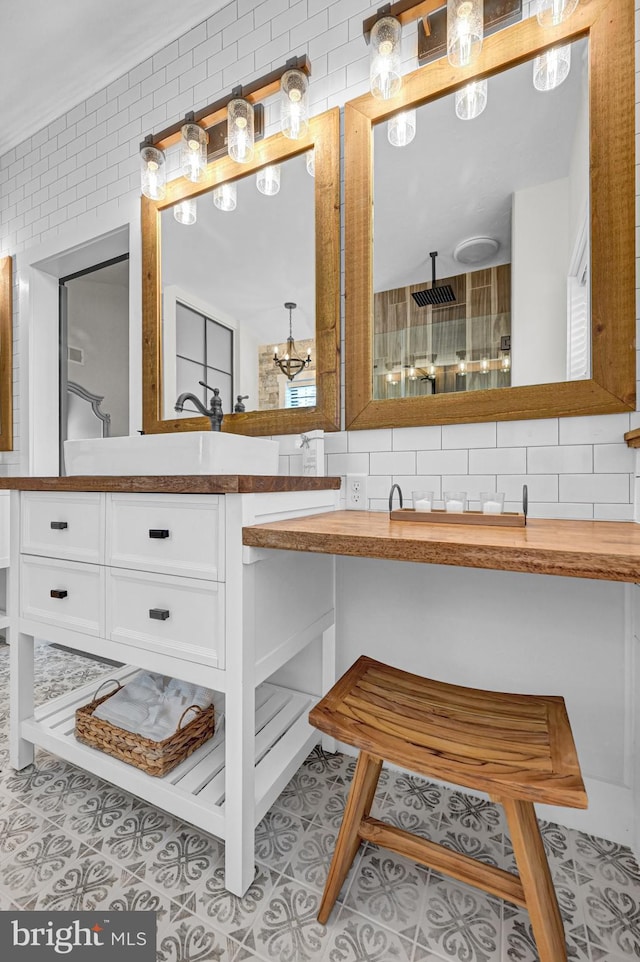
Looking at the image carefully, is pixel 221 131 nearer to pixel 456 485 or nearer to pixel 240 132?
pixel 240 132

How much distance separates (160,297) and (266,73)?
0.97 metres

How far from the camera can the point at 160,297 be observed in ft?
6.54

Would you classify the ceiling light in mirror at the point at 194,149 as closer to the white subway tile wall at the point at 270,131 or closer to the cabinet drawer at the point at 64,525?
the white subway tile wall at the point at 270,131

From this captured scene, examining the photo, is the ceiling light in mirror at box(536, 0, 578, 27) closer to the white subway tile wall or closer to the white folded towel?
the white subway tile wall

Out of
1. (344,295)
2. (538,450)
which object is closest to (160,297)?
(344,295)

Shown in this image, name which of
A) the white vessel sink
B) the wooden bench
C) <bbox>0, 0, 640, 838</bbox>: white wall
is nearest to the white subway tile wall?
<bbox>0, 0, 640, 838</bbox>: white wall

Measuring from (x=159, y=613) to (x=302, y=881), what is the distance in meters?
0.75

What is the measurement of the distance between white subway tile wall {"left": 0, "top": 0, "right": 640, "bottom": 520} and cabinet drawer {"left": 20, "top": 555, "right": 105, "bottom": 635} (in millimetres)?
771

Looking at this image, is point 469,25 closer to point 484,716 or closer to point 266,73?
point 266,73

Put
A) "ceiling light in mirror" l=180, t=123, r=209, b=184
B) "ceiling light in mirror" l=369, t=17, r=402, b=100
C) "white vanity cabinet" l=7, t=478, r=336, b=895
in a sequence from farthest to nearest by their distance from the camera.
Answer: "ceiling light in mirror" l=180, t=123, r=209, b=184
"ceiling light in mirror" l=369, t=17, r=402, b=100
"white vanity cabinet" l=7, t=478, r=336, b=895

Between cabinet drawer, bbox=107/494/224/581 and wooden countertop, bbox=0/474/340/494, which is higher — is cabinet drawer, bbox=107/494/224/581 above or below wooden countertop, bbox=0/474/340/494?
below

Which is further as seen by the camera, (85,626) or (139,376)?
(139,376)

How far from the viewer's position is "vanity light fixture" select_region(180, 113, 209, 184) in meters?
1.80

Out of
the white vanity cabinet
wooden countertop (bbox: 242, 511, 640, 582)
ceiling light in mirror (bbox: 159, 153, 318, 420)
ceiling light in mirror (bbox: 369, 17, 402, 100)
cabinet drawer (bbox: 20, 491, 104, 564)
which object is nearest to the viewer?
wooden countertop (bbox: 242, 511, 640, 582)
